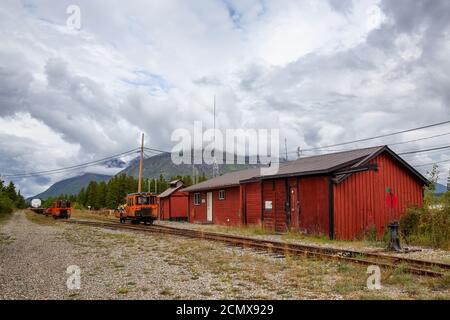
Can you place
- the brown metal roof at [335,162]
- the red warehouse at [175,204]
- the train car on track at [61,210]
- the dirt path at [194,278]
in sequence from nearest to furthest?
the dirt path at [194,278], the brown metal roof at [335,162], the red warehouse at [175,204], the train car on track at [61,210]

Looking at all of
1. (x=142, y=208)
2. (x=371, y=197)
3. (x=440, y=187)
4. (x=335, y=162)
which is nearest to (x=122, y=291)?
(x=335, y=162)

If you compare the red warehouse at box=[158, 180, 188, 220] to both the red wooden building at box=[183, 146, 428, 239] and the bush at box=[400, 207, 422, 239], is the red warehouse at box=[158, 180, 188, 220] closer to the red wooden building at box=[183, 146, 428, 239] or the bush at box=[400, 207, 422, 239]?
the red wooden building at box=[183, 146, 428, 239]

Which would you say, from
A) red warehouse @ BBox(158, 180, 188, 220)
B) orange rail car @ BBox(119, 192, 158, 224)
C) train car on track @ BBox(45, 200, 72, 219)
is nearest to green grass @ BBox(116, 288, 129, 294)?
orange rail car @ BBox(119, 192, 158, 224)

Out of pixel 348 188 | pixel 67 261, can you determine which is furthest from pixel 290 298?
pixel 348 188

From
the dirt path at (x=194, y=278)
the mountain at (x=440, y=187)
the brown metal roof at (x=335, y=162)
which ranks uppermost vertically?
the brown metal roof at (x=335, y=162)

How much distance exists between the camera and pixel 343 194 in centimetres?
1623

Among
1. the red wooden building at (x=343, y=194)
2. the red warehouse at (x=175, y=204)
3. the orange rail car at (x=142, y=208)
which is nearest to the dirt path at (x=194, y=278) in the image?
the red wooden building at (x=343, y=194)

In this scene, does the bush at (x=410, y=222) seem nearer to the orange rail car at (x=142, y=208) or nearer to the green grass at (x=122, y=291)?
the green grass at (x=122, y=291)

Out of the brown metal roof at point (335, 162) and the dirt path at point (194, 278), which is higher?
the brown metal roof at point (335, 162)

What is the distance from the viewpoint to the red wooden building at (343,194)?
1609 centimetres

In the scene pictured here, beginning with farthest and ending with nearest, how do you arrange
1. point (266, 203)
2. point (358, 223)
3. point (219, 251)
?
point (266, 203)
point (358, 223)
point (219, 251)
